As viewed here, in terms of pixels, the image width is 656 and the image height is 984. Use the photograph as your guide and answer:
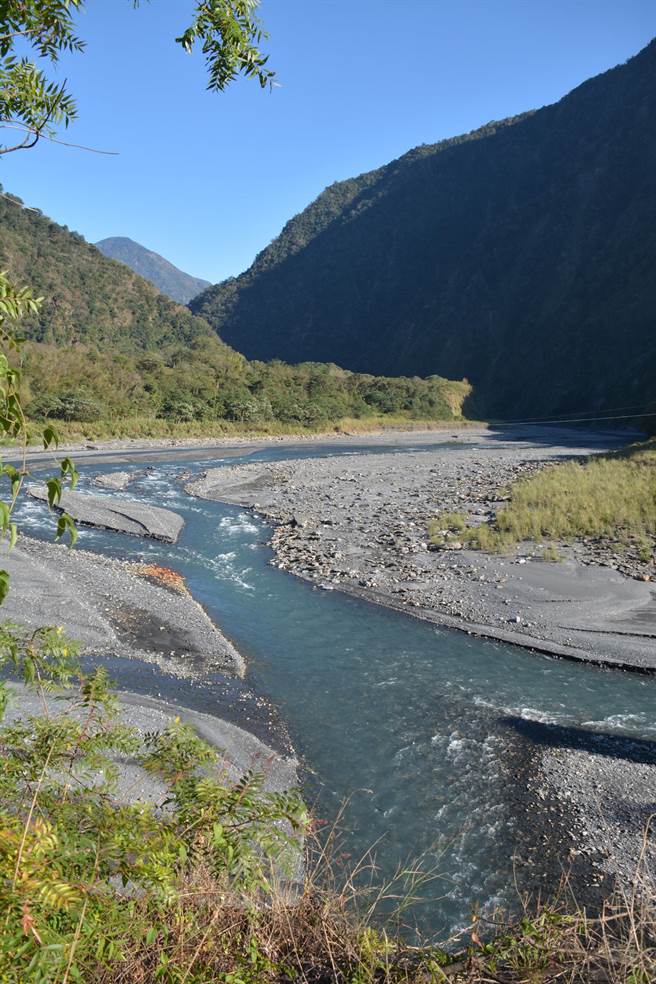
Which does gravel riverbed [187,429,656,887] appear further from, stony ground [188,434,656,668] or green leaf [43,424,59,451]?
green leaf [43,424,59,451]

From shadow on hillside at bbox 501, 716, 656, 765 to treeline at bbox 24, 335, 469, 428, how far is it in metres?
35.0

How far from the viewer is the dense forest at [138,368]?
48125 millimetres

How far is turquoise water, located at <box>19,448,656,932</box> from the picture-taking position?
20.0ft

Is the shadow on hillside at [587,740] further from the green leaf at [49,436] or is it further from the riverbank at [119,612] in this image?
the green leaf at [49,436]

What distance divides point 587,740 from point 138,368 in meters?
53.2

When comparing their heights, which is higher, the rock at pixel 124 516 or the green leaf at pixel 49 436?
the green leaf at pixel 49 436

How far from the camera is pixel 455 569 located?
A: 48.6ft

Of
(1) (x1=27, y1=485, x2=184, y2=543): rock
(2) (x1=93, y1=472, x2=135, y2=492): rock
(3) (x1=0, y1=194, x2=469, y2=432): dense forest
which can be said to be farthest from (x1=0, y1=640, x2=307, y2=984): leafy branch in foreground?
(3) (x1=0, y1=194, x2=469, y2=432): dense forest

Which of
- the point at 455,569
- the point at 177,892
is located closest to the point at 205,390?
the point at 455,569

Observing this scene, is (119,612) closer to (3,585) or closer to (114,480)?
(3,585)

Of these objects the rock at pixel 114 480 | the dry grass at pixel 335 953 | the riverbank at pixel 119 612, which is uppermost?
the dry grass at pixel 335 953

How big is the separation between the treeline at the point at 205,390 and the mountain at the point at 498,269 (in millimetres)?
18954

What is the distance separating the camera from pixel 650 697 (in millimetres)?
9141

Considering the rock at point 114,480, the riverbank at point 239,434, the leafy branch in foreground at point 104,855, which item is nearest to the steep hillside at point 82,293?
the riverbank at point 239,434
